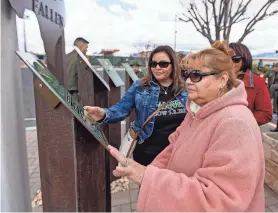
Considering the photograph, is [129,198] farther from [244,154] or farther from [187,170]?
[244,154]

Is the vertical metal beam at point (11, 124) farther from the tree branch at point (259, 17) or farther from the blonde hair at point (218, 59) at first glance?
the tree branch at point (259, 17)

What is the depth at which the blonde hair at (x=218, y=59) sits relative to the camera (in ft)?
4.13

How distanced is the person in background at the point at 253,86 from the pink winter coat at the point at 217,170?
4.55 feet

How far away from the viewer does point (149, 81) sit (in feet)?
7.62

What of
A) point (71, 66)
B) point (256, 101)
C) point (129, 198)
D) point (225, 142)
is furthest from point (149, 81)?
point (71, 66)

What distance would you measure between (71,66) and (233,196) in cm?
368

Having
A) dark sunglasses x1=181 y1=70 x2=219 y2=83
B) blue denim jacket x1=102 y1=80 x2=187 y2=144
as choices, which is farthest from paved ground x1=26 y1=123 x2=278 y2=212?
dark sunglasses x1=181 y1=70 x2=219 y2=83

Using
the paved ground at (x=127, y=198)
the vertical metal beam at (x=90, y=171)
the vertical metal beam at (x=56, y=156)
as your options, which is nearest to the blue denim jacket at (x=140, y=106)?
the vertical metal beam at (x=90, y=171)

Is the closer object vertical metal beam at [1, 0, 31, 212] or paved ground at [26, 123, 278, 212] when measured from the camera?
vertical metal beam at [1, 0, 31, 212]

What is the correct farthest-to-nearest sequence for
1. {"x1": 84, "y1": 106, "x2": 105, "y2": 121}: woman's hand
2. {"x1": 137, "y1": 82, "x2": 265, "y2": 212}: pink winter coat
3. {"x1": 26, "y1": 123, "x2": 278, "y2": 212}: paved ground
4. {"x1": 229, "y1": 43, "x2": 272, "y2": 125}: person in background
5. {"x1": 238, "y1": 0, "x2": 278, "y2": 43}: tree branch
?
{"x1": 238, "y1": 0, "x2": 278, "y2": 43}: tree branch < {"x1": 26, "y1": 123, "x2": 278, "y2": 212}: paved ground < {"x1": 229, "y1": 43, "x2": 272, "y2": 125}: person in background < {"x1": 84, "y1": 106, "x2": 105, "y2": 121}: woman's hand < {"x1": 137, "y1": 82, "x2": 265, "y2": 212}: pink winter coat

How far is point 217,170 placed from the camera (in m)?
1.05

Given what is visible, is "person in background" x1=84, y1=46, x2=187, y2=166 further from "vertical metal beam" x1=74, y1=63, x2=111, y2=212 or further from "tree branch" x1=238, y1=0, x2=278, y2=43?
"tree branch" x1=238, y1=0, x2=278, y2=43

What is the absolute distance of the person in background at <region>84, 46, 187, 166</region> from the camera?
87.7 inches

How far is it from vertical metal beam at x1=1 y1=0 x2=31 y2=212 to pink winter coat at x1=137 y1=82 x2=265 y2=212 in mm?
840
